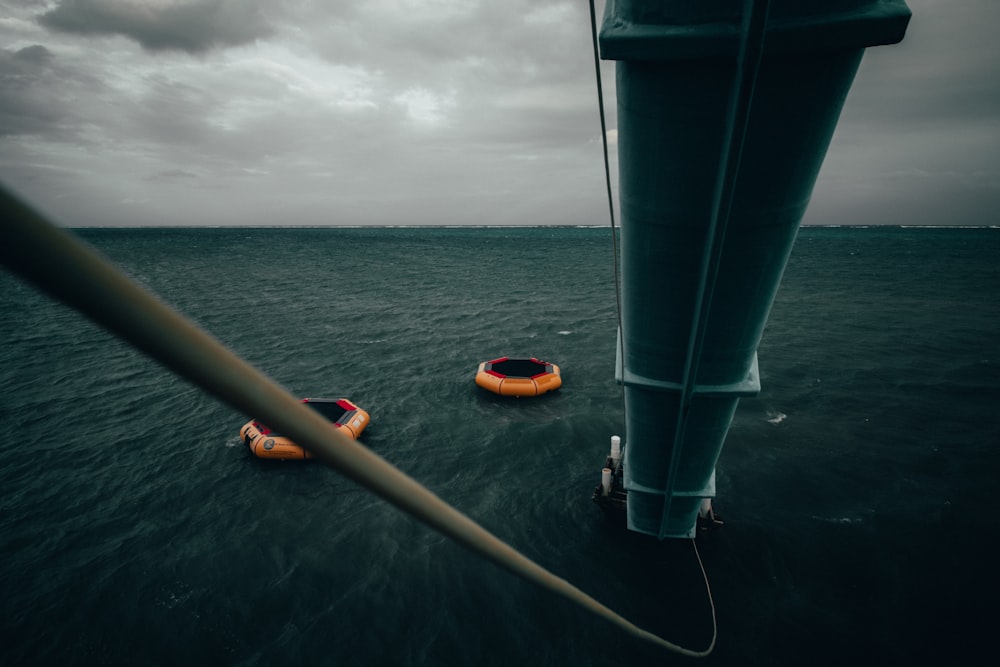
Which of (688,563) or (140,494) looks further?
(140,494)

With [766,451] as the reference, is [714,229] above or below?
above

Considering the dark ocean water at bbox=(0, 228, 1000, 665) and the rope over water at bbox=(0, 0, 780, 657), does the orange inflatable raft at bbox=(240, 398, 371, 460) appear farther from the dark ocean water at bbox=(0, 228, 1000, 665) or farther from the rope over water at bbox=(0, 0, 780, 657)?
the rope over water at bbox=(0, 0, 780, 657)

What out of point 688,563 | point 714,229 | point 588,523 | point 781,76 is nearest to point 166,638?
point 588,523

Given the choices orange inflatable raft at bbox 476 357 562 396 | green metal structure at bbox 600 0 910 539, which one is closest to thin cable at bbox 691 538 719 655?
green metal structure at bbox 600 0 910 539

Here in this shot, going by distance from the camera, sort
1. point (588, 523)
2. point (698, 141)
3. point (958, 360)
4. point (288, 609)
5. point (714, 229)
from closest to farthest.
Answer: point (698, 141) → point (714, 229) → point (288, 609) → point (588, 523) → point (958, 360)

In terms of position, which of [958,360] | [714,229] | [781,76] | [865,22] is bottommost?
[958,360]

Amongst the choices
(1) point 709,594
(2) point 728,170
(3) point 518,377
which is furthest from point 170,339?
(3) point 518,377

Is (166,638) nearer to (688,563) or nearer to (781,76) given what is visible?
(688,563)
